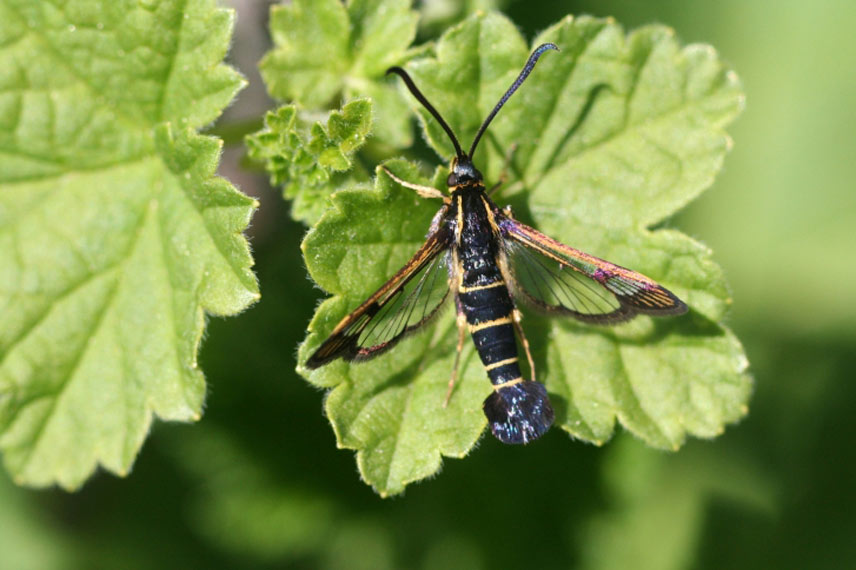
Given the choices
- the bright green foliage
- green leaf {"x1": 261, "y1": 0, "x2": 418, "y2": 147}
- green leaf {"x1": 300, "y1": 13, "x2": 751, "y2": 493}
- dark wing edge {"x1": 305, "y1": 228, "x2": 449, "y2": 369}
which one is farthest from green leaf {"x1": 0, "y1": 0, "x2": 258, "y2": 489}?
green leaf {"x1": 300, "y1": 13, "x2": 751, "y2": 493}

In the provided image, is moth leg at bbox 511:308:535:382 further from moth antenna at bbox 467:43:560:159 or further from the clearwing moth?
moth antenna at bbox 467:43:560:159

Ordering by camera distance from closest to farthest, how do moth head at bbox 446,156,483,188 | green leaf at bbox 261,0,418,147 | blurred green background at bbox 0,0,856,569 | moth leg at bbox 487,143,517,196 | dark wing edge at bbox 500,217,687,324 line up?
1. dark wing edge at bbox 500,217,687,324
2. moth head at bbox 446,156,483,188
3. moth leg at bbox 487,143,517,196
4. green leaf at bbox 261,0,418,147
5. blurred green background at bbox 0,0,856,569

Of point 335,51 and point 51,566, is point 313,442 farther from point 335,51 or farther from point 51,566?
point 335,51

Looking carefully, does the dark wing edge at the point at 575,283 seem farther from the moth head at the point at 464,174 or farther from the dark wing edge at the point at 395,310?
the dark wing edge at the point at 395,310

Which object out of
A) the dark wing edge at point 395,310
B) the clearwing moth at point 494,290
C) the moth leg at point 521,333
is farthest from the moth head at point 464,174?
the moth leg at point 521,333

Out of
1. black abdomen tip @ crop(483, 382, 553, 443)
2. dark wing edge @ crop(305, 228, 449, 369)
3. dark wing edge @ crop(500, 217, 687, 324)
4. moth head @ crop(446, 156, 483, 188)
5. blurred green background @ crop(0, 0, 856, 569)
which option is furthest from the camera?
blurred green background @ crop(0, 0, 856, 569)

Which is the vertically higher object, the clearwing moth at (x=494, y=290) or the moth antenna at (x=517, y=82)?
the moth antenna at (x=517, y=82)

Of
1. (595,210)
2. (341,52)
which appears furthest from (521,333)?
(341,52)
